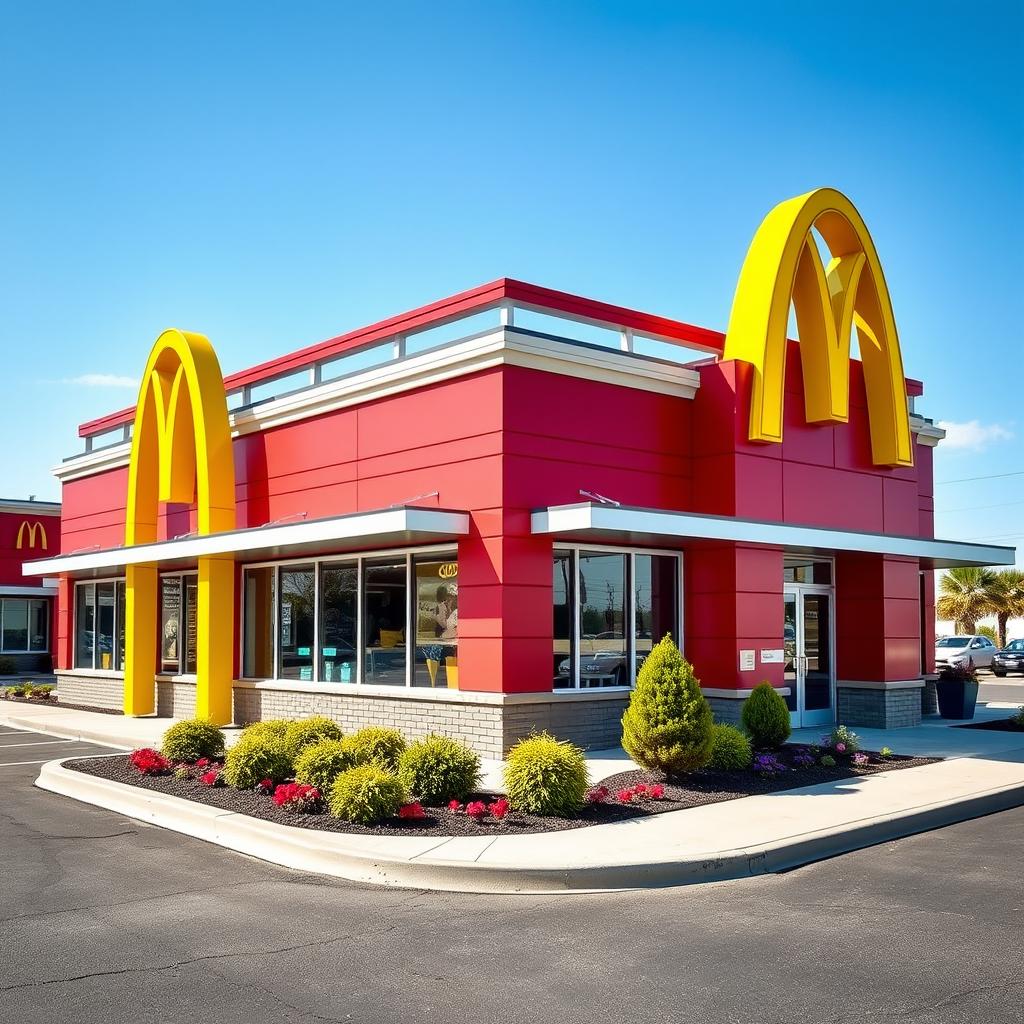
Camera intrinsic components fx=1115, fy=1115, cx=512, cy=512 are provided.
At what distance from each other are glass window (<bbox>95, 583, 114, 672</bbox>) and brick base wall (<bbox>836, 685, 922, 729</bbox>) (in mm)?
16544

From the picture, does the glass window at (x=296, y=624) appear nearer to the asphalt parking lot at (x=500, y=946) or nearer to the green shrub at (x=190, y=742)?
the green shrub at (x=190, y=742)

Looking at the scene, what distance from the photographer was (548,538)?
15805 mm

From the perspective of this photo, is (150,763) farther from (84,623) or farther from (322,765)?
(84,623)

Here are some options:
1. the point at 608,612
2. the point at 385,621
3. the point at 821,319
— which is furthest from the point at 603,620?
the point at 821,319

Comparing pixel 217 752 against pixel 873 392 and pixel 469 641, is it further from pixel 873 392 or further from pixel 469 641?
pixel 873 392

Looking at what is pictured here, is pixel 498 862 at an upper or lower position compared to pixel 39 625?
lower

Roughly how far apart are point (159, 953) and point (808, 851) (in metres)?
5.69

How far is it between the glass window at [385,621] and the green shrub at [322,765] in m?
5.03

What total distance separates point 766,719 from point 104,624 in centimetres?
1769

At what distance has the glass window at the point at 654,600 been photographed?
17.1m

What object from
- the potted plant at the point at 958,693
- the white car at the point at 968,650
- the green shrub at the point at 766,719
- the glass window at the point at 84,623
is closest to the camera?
the green shrub at the point at 766,719

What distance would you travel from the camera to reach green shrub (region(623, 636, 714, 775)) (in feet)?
41.1

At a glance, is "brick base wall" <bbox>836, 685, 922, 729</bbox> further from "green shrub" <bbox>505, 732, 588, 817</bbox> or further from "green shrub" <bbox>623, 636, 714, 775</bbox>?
"green shrub" <bbox>505, 732, 588, 817</bbox>

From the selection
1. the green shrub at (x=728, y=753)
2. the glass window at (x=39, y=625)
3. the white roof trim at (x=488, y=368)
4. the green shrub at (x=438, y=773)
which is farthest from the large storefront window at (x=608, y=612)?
the glass window at (x=39, y=625)
